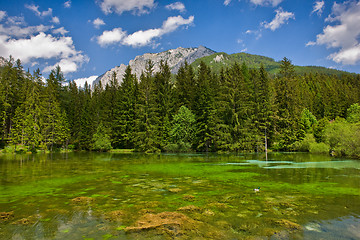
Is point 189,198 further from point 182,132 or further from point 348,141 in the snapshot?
point 182,132

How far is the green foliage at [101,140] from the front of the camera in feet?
165

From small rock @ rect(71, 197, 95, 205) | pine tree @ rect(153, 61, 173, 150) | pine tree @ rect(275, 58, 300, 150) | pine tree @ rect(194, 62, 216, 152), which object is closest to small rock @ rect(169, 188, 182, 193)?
small rock @ rect(71, 197, 95, 205)

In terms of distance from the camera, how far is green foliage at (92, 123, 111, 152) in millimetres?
50309

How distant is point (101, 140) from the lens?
51.0 metres

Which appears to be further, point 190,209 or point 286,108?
point 286,108

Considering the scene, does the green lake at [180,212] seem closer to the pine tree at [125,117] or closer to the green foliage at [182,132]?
the green foliage at [182,132]

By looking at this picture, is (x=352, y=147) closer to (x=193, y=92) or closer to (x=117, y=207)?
(x=117, y=207)

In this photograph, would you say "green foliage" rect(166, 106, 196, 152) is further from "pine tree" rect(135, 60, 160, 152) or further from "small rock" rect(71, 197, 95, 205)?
"small rock" rect(71, 197, 95, 205)

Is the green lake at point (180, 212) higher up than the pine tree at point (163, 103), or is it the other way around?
the pine tree at point (163, 103)

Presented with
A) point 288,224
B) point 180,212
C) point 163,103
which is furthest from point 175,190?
point 163,103

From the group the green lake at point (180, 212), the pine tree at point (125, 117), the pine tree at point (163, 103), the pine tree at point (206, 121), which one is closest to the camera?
the green lake at point (180, 212)

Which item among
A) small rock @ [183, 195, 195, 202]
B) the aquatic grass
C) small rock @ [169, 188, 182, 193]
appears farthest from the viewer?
small rock @ [169, 188, 182, 193]

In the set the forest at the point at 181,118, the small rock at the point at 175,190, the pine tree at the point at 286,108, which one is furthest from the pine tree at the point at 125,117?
the small rock at the point at 175,190

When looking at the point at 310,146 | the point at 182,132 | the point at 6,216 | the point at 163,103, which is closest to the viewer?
the point at 6,216
